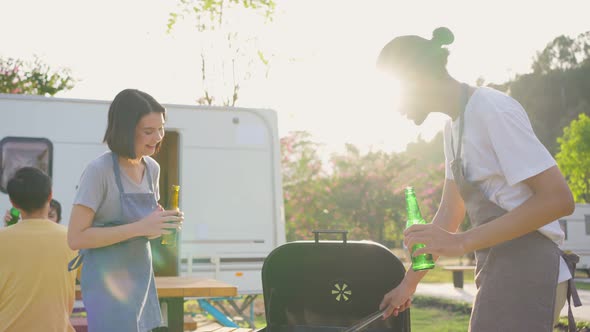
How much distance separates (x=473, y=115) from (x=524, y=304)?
56 cm

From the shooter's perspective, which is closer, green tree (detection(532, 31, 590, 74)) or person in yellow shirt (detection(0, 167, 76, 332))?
person in yellow shirt (detection(0, 167, 76, 332))

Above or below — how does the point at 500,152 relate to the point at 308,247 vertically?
above

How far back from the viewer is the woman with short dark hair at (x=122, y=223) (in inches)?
105

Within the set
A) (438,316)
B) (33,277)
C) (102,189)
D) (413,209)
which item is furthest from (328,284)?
(438,316)

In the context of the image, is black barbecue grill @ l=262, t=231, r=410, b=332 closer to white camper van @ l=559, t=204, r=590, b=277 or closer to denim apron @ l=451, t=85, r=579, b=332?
denim apron @ l=451, t=85, r=579, b=332

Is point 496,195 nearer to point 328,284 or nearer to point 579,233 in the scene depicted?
point 328,284

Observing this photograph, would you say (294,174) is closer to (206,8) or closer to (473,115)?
(206,8)

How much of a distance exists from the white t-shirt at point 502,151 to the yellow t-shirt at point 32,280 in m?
2.16

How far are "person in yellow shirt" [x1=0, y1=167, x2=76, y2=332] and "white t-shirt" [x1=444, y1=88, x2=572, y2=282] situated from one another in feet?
7.07

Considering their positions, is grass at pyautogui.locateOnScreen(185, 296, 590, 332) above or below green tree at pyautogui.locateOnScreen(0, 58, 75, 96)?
below

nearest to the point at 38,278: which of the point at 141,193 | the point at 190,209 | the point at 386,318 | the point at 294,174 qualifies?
the point at 141,193

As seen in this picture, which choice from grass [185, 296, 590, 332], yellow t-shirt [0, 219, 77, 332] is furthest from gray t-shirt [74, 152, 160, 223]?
grass [185, 296, 590, 332]

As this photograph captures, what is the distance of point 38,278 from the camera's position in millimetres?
3562

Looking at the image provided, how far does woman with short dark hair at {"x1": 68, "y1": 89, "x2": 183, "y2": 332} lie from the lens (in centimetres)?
267
